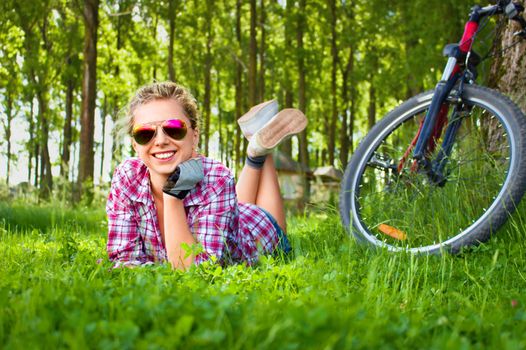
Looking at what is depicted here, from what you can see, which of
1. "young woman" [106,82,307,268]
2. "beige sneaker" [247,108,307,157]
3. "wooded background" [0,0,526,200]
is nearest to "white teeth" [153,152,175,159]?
"young woman" [106,82,307,268]

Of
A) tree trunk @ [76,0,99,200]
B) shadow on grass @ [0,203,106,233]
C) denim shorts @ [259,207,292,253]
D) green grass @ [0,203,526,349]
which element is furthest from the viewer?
tree trunk @ [76,0,99,200]

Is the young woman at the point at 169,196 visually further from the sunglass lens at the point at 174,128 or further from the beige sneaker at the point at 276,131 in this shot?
the beige sneaker at the point at 276,131

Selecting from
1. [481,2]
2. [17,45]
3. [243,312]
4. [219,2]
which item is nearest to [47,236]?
[243,312]

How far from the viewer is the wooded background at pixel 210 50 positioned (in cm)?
1309

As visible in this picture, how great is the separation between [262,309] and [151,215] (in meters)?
1.70

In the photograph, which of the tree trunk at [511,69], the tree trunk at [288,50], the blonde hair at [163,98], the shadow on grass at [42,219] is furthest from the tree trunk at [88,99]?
the tree trunk at [511,69]

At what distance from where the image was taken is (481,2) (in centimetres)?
1109

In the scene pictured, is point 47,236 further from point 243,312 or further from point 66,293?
point 243,312

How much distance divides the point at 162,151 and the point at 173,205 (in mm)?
350

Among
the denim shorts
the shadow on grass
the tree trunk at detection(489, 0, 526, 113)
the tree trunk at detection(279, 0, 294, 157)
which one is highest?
the tree trunk at detection(279, 0, 294, 157)

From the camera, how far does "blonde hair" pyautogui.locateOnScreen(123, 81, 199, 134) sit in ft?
10.8

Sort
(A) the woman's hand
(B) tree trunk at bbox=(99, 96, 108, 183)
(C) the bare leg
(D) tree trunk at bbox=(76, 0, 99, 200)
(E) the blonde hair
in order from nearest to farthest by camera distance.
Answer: (A) the woman's hand
(E) the blonde hair
(C) the bare leg
(D) tree trunk at bbox=(76, 0, 99, 200)
(B) tree trunk at bbox=(99, 96, 108, 183)

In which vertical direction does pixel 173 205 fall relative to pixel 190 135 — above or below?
below

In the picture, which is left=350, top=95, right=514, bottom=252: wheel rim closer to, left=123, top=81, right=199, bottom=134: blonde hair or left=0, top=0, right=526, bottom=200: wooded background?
left=123, top=81, right=199, bottom=134: blonde hair
